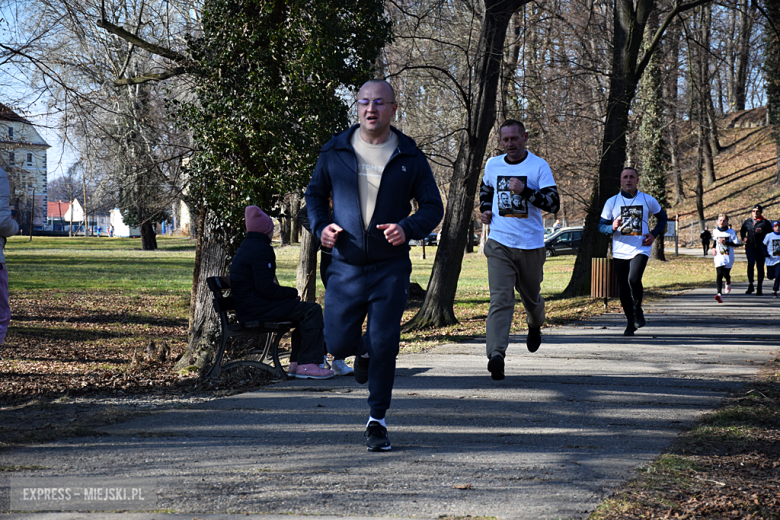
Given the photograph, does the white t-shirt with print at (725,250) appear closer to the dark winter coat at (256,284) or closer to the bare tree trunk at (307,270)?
the bare tree trunk at (307,270)

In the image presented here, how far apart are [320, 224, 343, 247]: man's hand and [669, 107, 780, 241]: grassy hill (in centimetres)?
4121

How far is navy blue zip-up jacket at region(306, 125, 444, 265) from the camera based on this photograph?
13.9ft

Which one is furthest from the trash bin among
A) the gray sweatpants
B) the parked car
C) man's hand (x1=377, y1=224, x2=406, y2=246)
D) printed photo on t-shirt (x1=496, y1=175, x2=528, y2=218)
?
the parked car

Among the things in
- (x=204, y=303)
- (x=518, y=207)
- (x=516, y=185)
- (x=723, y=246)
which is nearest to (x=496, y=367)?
(x=518, y=207)

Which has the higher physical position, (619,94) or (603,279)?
(619,94)

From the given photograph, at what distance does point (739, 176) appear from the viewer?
51719 mm

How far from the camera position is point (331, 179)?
4.38 meters

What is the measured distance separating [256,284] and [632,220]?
4840 mm

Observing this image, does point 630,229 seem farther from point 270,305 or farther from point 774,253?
point 774,253

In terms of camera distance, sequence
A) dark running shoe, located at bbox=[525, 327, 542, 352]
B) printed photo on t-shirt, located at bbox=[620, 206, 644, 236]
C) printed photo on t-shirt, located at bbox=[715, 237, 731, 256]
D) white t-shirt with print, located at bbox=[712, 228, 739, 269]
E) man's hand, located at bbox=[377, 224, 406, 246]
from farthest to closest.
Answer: printed photo on t-shirt, located at bbox=[715, 237, 731, 256] → white t-shirt with print, located at bbox=[712, 228, 739, 269] → printed photo on t-shirt, located at bbox=[620, 206, 644, 236] → dark running shoe, located at bbox=[525, 327, 542, 352] → man's hand, located at bbox=[377, 224, 406, 246]

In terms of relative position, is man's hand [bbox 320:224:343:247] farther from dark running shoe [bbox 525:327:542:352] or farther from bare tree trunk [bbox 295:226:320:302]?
bare tree trunk [bbox 295:226:320:302]

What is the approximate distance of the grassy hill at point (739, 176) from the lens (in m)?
45.6

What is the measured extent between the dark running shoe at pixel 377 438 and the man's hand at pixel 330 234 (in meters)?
1.06

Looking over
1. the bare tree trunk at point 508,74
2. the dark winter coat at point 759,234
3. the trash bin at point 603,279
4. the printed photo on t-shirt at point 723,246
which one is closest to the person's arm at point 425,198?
the bare tree trunk at point 508,74
